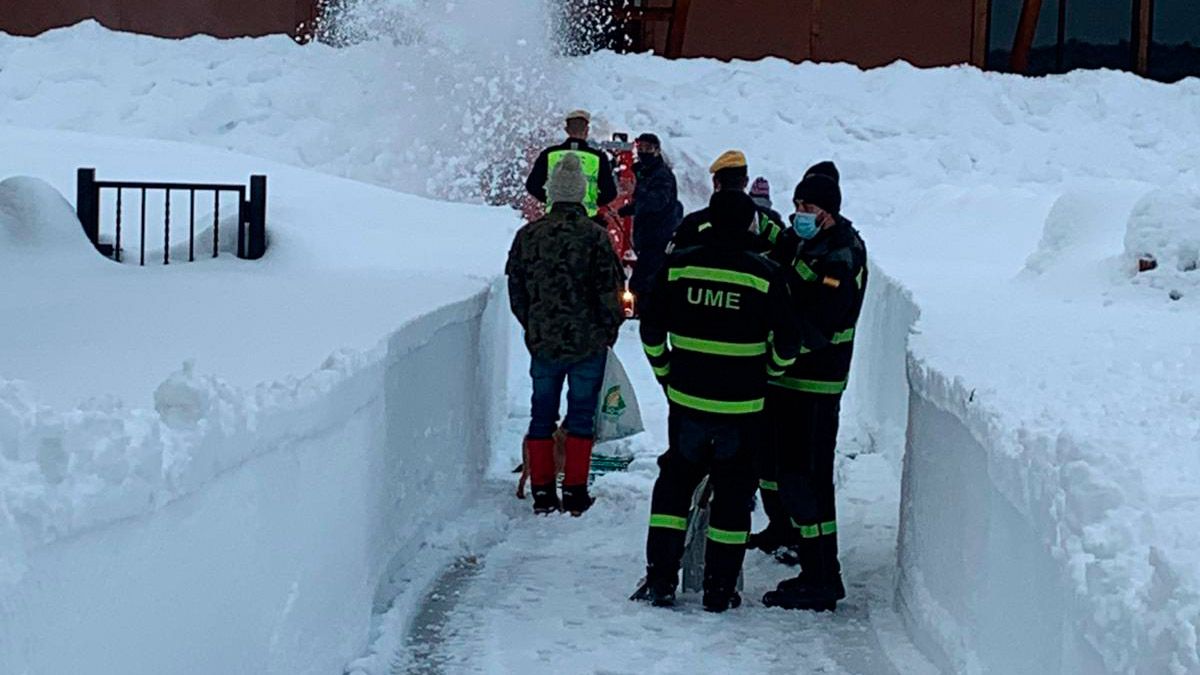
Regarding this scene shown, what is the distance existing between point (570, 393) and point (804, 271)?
6.08ft

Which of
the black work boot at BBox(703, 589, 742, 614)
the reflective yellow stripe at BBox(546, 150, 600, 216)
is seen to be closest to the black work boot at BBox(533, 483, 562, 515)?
the black work boot at BBox(703, 589, 742, 614)

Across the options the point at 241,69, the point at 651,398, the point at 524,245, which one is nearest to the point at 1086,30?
the point at 241,69

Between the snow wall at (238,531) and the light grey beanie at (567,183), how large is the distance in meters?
1.01

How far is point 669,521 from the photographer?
6129 mm

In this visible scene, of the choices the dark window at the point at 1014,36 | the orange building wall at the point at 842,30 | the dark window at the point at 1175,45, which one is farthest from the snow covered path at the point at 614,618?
the dark window at the point at 1175,45

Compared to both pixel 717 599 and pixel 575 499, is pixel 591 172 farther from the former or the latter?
pixel 717 599

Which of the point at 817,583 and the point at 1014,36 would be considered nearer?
the point at 817,583

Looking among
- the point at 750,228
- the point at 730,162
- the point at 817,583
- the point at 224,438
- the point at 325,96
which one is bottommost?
the point at 817,583

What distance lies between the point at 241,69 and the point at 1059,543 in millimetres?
17059

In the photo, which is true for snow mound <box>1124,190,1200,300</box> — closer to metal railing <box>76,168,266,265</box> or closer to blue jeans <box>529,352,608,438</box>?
blue jeans <box>529,352,608,438</box>

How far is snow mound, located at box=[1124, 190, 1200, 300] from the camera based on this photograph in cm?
924

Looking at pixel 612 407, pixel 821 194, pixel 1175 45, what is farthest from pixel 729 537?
pixel 1175 45

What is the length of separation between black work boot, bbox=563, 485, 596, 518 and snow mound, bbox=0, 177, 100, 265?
332 cm

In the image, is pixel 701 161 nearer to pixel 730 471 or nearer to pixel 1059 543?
pixel 730 471
